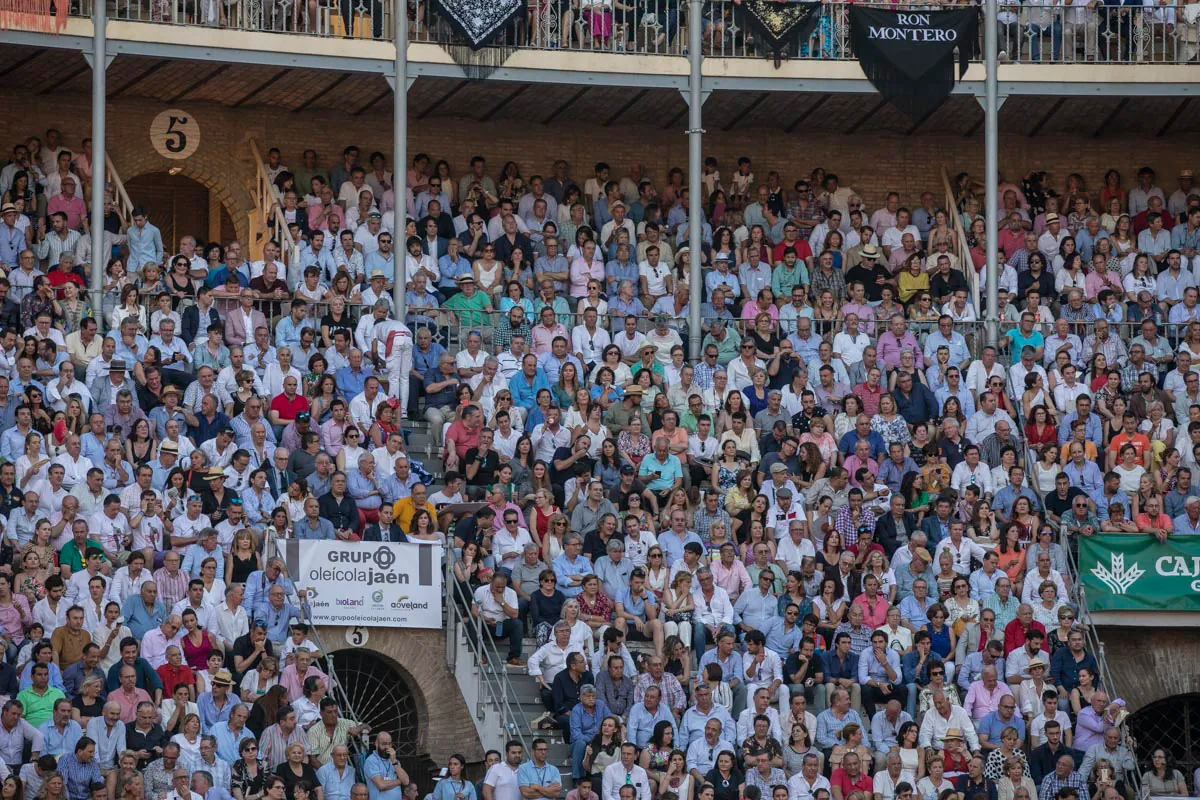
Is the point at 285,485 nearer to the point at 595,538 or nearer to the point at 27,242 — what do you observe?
the point at 595,538

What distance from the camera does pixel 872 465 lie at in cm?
2359

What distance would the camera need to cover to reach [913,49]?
2766cm

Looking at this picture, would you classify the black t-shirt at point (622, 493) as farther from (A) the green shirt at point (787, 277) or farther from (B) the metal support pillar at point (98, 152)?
(B) the metal support pillar at point (98, 152)

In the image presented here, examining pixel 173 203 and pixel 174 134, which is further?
pixel 173 203

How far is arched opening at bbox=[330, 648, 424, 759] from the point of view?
22531 millimetres

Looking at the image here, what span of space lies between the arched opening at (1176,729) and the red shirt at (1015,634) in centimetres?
323

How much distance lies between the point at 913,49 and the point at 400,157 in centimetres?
618

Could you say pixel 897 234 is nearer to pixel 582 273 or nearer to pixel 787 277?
pixel 787 277

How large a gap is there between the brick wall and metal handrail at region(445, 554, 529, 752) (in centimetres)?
865

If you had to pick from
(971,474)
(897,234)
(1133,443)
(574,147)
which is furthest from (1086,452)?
(574,147)

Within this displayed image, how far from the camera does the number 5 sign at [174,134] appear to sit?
94.2 feet

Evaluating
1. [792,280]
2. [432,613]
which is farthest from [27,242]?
[792,280]

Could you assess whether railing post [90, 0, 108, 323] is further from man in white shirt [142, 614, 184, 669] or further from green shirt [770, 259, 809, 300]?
green shirt [770, 259, 809, 300]

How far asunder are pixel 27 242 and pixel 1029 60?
11823 mm
